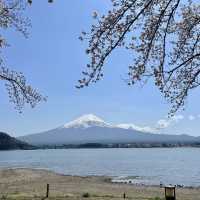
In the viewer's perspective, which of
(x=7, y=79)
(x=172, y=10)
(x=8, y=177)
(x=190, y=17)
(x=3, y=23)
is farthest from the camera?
(x=8, y=177)

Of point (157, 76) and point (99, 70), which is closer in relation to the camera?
point (99, 70)

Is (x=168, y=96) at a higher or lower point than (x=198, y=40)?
lower

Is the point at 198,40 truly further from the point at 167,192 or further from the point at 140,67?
the point at 167,192

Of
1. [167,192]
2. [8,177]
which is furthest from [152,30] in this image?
[8,177]

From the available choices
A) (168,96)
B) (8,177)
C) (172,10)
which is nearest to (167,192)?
(168,96)

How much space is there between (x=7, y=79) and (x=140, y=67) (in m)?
8.39

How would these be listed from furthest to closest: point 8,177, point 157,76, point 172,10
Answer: point 8,177 → point 157,76 → point 172,10

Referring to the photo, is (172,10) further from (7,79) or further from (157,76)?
(7,79)

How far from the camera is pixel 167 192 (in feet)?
39.6

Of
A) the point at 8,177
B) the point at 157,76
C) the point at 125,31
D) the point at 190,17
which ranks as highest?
the point at 190,17

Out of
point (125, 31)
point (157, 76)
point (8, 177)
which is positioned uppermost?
point (125, 31)

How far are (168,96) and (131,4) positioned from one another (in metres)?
3.26

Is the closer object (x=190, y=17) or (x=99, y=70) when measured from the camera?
(x=99, y=70)

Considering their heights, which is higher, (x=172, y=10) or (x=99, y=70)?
(x=172, y=10)
